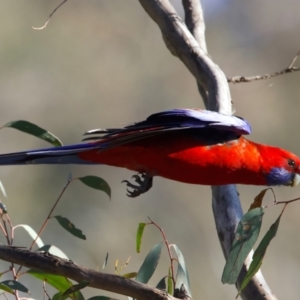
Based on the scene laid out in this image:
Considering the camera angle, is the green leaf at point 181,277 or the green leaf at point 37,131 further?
the green leaf at point 37,131

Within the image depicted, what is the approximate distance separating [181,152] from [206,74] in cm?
58

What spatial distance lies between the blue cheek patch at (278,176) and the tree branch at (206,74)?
164mm

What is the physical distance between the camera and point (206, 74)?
305cm

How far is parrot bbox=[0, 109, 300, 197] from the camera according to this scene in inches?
102

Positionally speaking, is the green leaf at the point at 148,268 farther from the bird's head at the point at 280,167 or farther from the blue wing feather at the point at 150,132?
the bird's head at the point at 280,167

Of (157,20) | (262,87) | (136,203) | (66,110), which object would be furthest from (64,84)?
(157,20)

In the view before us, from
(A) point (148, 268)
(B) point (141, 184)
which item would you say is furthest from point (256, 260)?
(B) point (141, 184)

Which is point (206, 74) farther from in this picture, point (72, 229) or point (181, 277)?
point (181, 277)

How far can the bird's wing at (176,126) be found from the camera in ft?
8.36

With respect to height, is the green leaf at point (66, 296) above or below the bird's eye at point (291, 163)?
below

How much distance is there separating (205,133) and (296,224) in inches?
211

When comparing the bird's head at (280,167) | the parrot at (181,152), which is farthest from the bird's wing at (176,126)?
the bird's head at (280,167)

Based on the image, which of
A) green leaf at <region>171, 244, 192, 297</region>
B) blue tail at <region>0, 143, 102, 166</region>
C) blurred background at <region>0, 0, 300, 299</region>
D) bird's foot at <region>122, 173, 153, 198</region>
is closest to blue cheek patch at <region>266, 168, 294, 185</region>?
bird's foot at <region>122, 173, 153, 198</region>

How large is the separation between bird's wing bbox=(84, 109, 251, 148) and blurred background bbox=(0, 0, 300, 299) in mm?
4087
